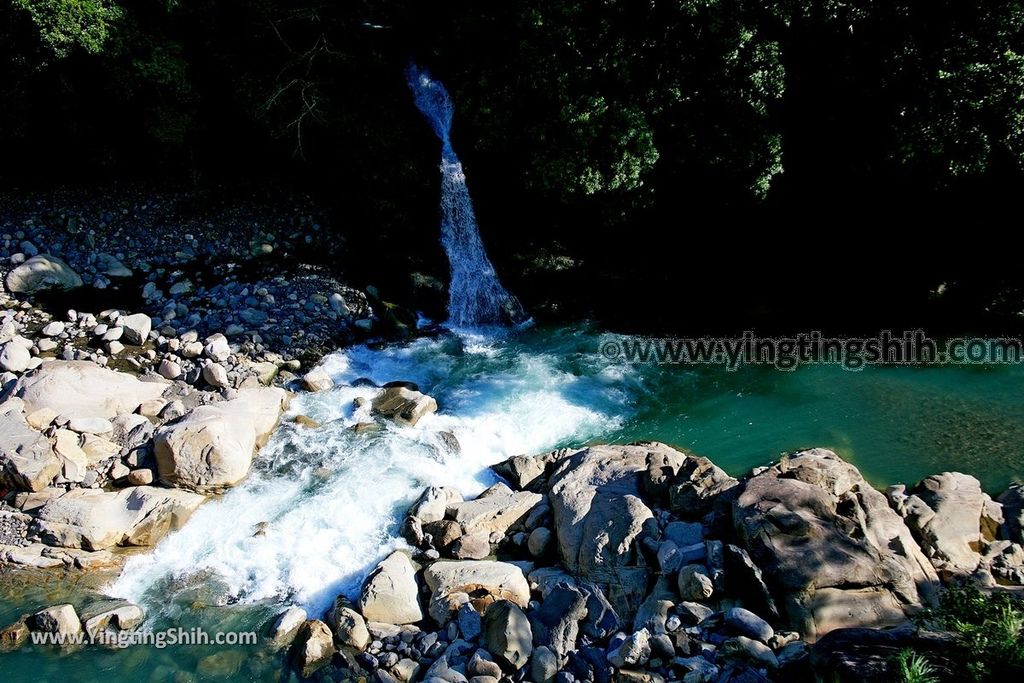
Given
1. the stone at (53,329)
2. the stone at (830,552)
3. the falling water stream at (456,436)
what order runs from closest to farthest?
the stone at (830,552) → the falling water stream at (456,436) → the stone at (53,329)

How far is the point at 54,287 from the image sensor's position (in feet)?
52.9

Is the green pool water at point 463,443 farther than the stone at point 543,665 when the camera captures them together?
Yes

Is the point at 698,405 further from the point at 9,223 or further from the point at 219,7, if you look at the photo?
the point at 9,223

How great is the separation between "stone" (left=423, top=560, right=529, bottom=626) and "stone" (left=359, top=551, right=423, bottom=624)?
257 mm

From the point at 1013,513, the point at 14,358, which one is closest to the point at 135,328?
the point at 14,358

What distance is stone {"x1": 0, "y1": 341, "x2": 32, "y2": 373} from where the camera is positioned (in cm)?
1394

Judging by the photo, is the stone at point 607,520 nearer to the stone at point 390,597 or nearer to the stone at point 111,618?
the stone at point 390,597

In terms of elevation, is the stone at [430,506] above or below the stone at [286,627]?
above

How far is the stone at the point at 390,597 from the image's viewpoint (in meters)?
9.55

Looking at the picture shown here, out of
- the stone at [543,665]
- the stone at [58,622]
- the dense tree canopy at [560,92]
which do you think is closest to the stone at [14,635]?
the stone at [58,622]

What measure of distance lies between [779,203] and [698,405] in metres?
5.44

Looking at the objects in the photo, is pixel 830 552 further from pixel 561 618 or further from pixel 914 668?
pixel 561 618

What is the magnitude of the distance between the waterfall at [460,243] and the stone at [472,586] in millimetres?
8129

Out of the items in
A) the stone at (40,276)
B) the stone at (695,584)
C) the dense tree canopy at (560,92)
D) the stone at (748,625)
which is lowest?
the stone at (748,625)
